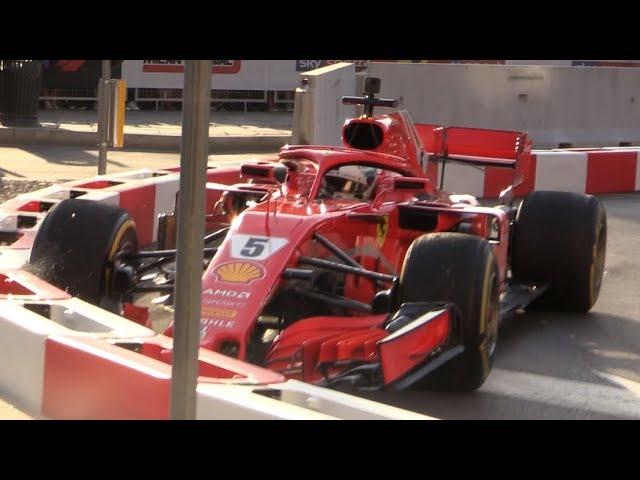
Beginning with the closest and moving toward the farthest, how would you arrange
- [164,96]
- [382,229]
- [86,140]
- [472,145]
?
[382,229] → [472,145] → [86,140] → [164,96]

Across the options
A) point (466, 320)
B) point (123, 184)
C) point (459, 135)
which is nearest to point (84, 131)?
point (123, 184)

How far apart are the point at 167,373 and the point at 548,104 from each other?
11.4 m

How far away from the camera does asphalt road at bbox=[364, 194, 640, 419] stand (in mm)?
5324

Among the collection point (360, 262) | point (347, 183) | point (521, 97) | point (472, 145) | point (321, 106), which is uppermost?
point (521, 97)

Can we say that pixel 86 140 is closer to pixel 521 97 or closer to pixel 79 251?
pixel 521 97

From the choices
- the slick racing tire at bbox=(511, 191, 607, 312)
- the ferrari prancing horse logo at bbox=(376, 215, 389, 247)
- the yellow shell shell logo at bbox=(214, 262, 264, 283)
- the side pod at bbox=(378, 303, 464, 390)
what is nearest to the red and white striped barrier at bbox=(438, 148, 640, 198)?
the slick racing tire at bbox=(511, 191, 607, 312)

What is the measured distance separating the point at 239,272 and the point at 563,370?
178cm

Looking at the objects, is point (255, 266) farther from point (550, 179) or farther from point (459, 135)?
point (550, 179)

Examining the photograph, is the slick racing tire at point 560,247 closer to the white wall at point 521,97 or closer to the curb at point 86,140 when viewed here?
the white wall at point 521,97

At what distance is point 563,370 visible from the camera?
6055 mm

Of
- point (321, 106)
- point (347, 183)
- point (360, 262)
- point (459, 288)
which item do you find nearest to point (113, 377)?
point (459, 288)

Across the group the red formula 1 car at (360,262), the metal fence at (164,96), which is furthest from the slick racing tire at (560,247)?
the metal fence at (164,96)
